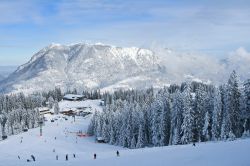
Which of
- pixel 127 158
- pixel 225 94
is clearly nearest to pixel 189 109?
pixel 225 94

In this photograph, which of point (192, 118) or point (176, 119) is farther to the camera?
point (176, 119)

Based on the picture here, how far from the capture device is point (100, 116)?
458ft

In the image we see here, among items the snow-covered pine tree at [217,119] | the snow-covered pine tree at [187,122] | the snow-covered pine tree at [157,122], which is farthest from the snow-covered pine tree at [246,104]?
the snow-covered pine tree at [157,122]

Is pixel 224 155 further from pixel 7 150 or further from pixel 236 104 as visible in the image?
pixel 7 150

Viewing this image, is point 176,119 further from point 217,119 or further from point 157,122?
point 217,119

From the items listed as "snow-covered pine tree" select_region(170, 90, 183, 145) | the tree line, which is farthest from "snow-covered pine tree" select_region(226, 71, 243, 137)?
"snow-covered pine tree" select_region(170, 90, 183, 145)

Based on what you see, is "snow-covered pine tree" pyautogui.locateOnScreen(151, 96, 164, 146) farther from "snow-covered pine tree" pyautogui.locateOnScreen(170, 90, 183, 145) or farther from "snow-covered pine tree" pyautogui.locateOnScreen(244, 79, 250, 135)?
"snow-covered pine tree" pyautogui.locateOnScreen(244, 79, 250, 135)

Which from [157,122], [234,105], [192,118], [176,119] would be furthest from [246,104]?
[157,122]

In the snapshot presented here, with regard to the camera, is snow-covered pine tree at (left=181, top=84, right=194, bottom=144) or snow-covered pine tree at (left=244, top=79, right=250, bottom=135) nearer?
snow-covered pine tree at (left=244, top=79, right=250, bottom=135)

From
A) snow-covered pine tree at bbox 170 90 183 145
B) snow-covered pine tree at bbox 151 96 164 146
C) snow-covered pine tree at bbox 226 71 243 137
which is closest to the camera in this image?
snow-covered pine tree at bbox 226 71 243 137

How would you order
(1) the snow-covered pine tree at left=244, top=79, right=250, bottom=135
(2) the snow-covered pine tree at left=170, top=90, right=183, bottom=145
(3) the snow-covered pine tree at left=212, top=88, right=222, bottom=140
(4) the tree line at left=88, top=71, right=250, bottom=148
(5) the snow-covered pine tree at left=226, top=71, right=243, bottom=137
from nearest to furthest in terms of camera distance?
(1) the snow-covered pine tree at left=244, top=79, right=250, bottom=135 < (5) the snow-covered pine tree at left=226, top=71, right=243, bottom=137 < (4) the tree line at left=88, top=71, right=250, bottom=148 < (3) the snow-covered pine tree at left=212, top=88, right=222, bottom=140 < (2) the snow-covered pine tree at left=170, top=90, right=183, bottom=145

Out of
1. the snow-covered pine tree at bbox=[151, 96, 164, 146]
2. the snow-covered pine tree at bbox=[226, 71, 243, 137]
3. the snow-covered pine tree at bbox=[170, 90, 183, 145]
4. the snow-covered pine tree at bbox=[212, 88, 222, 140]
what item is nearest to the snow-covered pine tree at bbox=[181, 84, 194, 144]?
the snow-covered pine tree at bbox=[170, 90, 183, 145]

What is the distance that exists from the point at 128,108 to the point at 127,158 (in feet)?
210

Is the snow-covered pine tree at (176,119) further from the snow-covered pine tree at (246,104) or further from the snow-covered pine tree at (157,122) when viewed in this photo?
the snow-covered pine tree at (246,104)
